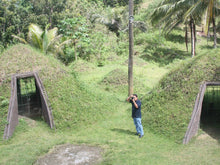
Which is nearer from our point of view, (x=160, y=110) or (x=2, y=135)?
(x=2, y=135)

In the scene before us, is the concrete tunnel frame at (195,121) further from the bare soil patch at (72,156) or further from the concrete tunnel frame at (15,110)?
the concrete tunnel frame at (15,110)

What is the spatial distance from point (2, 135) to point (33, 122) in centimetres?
139

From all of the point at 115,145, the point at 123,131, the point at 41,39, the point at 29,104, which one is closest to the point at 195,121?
the point at 123,131

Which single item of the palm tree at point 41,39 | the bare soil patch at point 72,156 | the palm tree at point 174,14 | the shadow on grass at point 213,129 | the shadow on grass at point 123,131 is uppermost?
the palm tree at point 174,14

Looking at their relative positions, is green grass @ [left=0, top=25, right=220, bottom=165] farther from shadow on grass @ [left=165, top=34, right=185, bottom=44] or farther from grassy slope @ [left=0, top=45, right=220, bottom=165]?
shadow on grass @ [left=165, top=34, right=185, bottom=44]

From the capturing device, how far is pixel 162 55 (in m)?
21.5

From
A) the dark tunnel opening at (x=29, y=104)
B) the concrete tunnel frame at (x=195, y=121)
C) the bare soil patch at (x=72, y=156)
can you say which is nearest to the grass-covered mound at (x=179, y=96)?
the concrete tunnel frame at (x=195, y=121)

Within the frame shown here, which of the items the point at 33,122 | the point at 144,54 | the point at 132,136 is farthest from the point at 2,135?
the point at 144,54

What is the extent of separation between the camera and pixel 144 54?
2131cm

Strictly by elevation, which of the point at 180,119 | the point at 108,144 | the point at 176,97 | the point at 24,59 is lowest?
the point at 108,144

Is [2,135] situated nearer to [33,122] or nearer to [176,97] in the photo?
[33,122]

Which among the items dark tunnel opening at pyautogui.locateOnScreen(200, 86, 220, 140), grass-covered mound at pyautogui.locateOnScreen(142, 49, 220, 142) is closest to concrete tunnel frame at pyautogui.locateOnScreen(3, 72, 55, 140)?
grass-covered mound at pyautogui.locateOnScreen(142, 49, 220, 142)

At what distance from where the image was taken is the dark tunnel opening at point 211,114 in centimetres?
809

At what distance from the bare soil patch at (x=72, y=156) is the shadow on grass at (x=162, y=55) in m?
14.2
